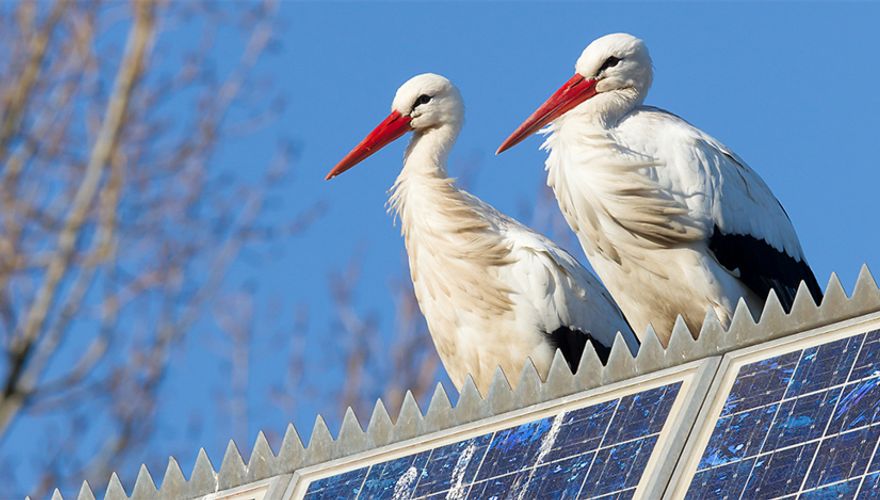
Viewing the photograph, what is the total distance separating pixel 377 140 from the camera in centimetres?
970

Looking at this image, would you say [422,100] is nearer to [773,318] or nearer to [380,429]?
[380,429]

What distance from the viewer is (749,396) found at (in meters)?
5.45

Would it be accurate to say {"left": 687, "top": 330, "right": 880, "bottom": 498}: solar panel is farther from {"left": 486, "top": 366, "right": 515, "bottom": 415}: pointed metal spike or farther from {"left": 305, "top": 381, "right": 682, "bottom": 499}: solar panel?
{"left": 486, "top": 366, "right": 515, "bottom": 415}: pointed metal spike

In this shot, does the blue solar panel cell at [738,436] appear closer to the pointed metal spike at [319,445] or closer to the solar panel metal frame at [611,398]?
the solar panel metal frame at [611,398]

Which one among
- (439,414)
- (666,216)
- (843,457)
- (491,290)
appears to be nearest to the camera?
(843,457)

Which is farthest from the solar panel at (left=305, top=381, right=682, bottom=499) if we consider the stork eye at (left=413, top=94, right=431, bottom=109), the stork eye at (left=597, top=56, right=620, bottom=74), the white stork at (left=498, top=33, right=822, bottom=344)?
the stork eye at (left=413, top=94, right=431, bottom=109)

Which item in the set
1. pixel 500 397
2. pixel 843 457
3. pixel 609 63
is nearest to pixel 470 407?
pixel 500 397

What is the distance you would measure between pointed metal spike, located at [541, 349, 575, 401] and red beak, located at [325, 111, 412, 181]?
3802 mm

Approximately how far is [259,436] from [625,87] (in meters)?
3.15

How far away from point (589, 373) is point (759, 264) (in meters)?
2.65

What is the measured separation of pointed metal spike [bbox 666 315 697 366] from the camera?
5762mm

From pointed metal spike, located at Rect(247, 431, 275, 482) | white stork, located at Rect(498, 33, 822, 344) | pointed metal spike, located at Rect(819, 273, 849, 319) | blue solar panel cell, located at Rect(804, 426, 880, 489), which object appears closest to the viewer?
blue solar panel cell, located at Rect(804, 426, 880, 489)

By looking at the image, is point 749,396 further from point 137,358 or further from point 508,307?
point 137,358

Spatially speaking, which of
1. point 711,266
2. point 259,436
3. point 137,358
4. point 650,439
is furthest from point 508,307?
point 137,358
